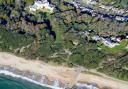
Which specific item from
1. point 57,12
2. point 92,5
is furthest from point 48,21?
point 92,5

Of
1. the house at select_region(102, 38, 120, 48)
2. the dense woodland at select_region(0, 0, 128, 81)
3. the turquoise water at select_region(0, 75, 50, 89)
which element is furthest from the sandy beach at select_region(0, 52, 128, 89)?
the house at select_region(102, 38, 120, 48)

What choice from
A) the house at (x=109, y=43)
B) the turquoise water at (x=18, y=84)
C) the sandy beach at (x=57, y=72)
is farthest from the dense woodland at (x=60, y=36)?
the turquoise water at (x=18, y=84)

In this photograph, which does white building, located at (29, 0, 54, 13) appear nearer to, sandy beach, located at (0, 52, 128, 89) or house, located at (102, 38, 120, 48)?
sandy beach, located at (0, 52, 128, 89)

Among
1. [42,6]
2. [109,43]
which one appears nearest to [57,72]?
[109,43]

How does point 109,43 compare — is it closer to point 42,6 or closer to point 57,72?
point 57,72

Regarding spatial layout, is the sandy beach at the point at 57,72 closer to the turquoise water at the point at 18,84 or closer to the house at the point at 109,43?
the turquoise water at the point at 18,84
